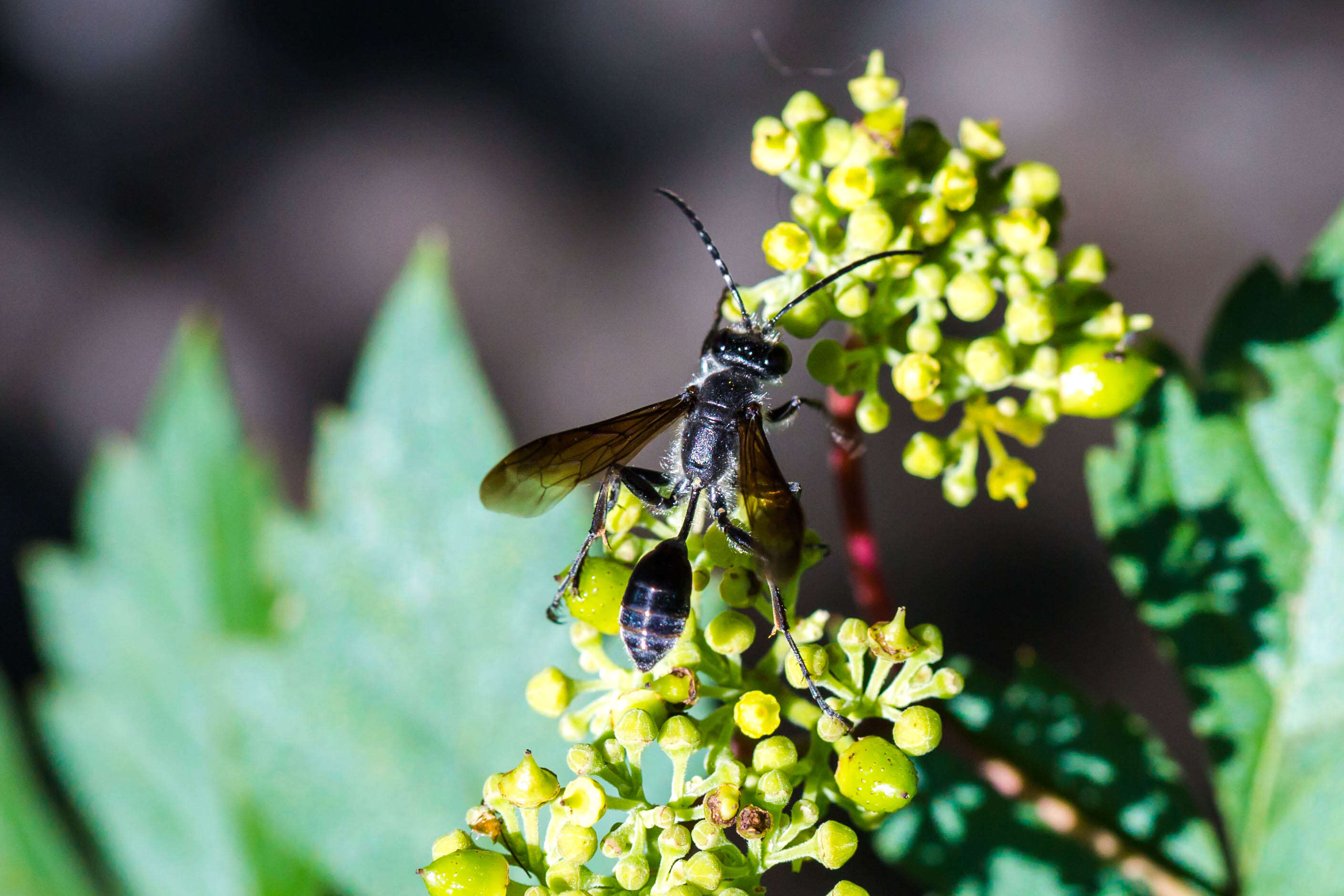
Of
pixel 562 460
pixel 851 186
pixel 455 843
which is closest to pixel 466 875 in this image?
pixel 455 843

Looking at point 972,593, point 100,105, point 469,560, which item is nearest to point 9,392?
point 100,105

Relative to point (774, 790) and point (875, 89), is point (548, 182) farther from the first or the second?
point (774, 790)

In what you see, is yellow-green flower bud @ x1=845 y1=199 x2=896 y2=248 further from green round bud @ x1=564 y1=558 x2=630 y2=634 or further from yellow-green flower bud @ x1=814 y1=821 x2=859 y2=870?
yellow-green flower bud @ x1=814 y1=821 x2=859 y2=870

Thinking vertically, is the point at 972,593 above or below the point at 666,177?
below

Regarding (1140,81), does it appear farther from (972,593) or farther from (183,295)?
(183,295)

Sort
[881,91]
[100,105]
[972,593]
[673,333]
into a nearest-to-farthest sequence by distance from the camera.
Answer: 1. [881,91]
2. [972,593]
3. [673,333]
4. [100,105]

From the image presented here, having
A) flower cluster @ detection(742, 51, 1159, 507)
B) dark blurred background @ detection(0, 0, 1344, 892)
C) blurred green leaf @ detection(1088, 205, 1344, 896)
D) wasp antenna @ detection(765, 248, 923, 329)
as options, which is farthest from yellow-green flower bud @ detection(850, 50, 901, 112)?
dark blurred background @ detection(0, 0, 1344, 892)
